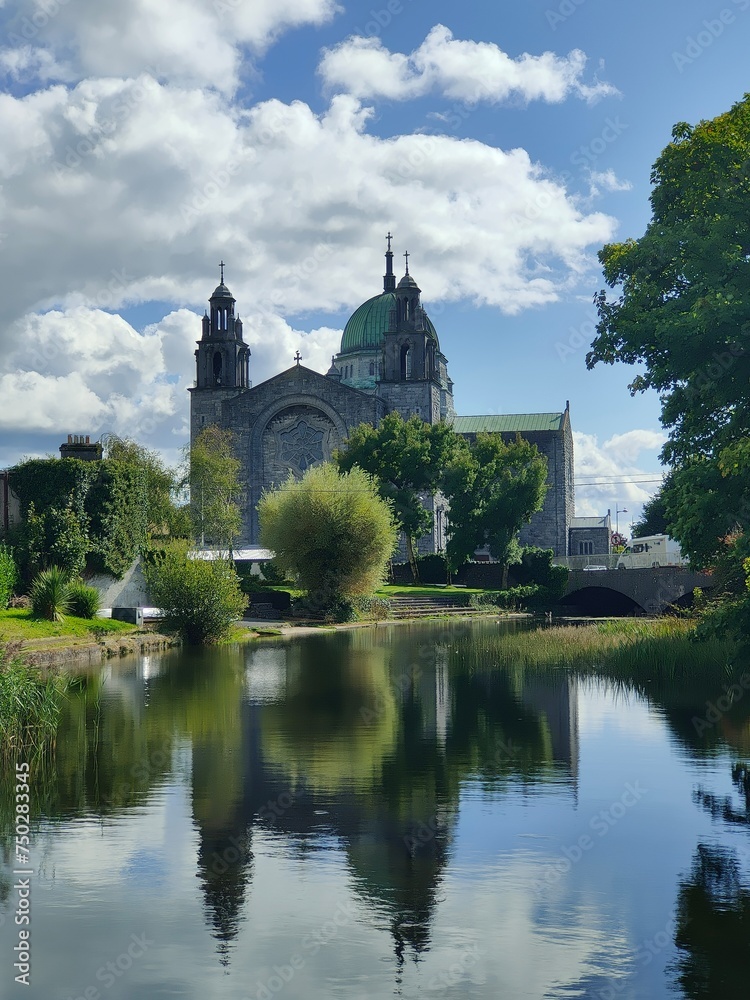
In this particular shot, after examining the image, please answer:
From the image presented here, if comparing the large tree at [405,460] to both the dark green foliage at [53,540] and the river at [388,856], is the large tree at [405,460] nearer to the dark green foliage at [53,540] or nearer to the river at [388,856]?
the dark green foliage at [53,540]

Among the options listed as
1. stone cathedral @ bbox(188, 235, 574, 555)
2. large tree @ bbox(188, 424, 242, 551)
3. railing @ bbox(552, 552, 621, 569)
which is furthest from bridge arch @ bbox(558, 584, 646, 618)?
large tree @ bbox(188, 424, 242, 551)

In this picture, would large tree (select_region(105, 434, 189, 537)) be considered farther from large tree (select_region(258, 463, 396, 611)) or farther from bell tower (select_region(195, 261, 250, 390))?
bell tower (select_region(195, 261, 250, 390))

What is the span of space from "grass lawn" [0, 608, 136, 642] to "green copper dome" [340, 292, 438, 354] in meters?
71.0

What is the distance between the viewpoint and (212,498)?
2682 inches

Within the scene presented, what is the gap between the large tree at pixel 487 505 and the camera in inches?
2813

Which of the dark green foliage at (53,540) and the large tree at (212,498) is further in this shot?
the large tree at (212,498)

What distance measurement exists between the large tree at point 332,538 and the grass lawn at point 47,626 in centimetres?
1564

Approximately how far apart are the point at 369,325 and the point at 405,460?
3522cm

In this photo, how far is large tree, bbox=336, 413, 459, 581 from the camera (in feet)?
235

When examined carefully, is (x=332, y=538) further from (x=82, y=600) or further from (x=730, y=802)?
(x=730, y=802)

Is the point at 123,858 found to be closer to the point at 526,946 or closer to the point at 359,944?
the point at 359,944

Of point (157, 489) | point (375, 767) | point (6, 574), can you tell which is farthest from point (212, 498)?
point (375, 767)

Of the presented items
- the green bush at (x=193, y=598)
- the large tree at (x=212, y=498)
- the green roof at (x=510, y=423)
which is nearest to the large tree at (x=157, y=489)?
the large tree at (x=212, y=498)

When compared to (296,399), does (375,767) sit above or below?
below
